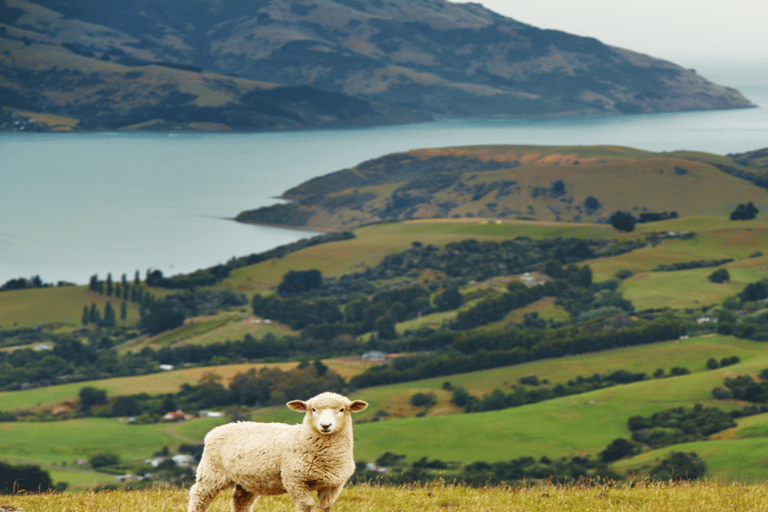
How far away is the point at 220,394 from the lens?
373ft

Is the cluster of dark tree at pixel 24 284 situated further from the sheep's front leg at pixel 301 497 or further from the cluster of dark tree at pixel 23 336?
the sheep's front leg at pixel 301 497

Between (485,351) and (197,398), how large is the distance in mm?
43856

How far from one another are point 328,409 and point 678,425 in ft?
257

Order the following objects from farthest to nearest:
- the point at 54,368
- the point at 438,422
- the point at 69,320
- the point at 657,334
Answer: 1. the point at 69,320
2. the point at 54,368
3. the point at 657,334
4. the point at 438,422

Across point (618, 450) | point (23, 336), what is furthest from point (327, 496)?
point (23, 336)

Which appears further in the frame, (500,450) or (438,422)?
(438,422)

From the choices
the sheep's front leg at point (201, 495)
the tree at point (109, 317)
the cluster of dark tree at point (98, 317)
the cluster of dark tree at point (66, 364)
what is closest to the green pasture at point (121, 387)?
the cluster of dark tree at point (66, 364)

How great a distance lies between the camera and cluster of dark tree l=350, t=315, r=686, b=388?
12144 centimetres

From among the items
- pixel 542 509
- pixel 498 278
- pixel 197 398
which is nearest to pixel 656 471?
pixel 542 509

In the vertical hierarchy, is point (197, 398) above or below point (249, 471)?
below

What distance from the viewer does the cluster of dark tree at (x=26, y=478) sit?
212 feet

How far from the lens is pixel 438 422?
90.3 meters

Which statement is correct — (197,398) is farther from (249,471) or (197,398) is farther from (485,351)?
(249,471)

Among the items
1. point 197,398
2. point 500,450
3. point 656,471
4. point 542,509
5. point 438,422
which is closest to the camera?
point 542,509
